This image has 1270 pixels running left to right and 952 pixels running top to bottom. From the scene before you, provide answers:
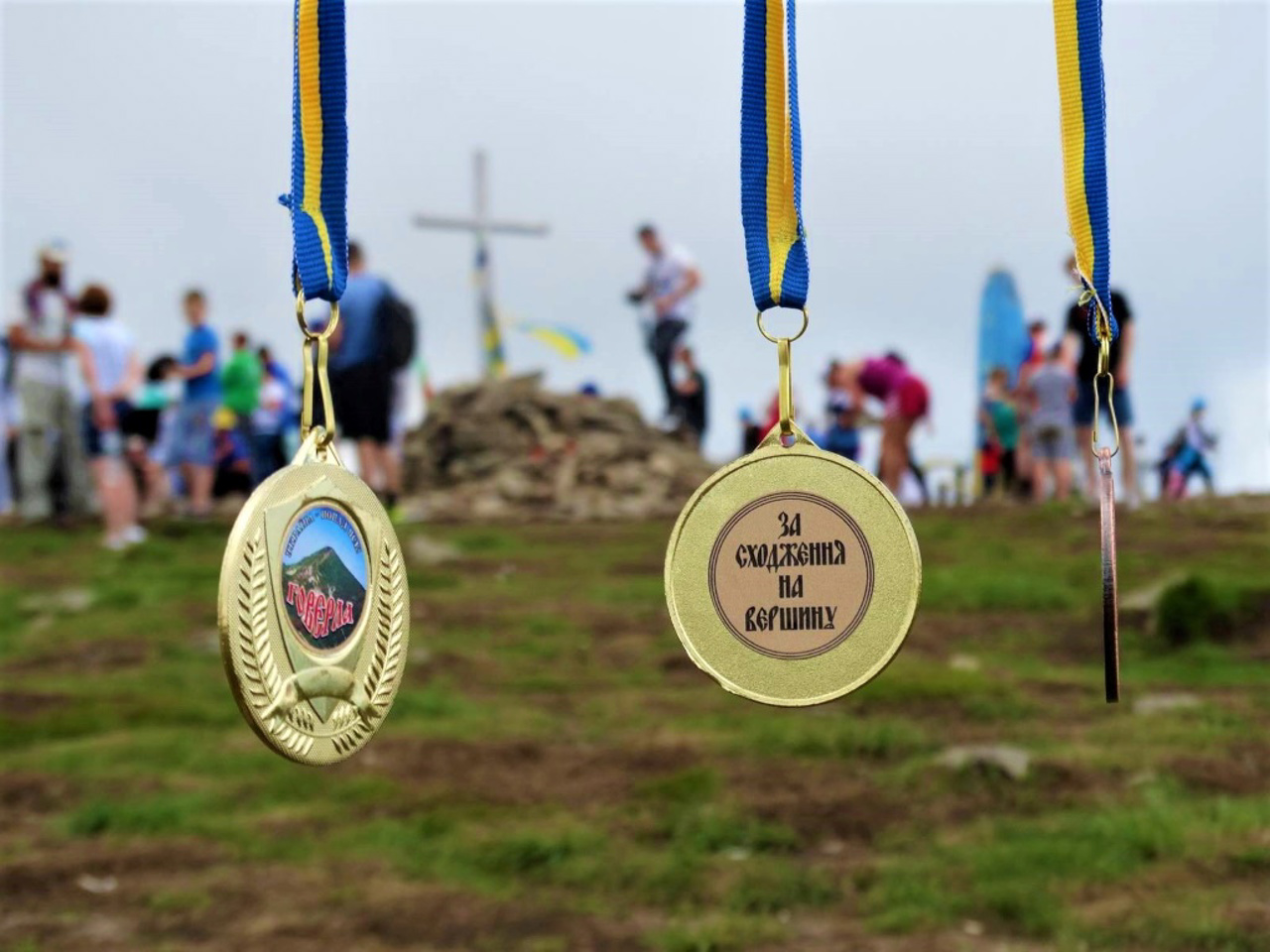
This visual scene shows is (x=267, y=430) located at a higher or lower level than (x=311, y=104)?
higher

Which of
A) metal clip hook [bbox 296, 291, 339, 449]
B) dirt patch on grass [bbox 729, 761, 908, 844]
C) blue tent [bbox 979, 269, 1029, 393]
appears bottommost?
dirt patch on grass [bbox 729, 761, 908, 844]

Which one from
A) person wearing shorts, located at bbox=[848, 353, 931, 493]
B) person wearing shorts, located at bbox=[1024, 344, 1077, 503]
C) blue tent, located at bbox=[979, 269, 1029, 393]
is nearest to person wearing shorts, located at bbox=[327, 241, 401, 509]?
person wearing shorts, located at bbox=[848, 353, 931, 493]

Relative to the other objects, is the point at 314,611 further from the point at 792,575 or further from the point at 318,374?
the point at 792,575

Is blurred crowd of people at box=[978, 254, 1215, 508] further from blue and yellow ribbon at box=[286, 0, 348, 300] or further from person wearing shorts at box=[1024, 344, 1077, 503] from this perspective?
blue and yellow ribbon at box=[286, 0, 348, 300]

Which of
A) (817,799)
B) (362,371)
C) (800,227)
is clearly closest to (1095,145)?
(800,227)

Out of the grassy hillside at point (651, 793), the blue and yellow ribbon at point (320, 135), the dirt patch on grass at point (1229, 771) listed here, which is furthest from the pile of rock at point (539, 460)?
the blue and yellow ribbon at point (320, 135)

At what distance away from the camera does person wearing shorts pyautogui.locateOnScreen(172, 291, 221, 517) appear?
15578mm

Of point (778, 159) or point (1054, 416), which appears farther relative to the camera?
point (1054, 416)

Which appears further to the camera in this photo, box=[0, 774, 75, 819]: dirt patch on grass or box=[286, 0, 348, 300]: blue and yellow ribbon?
box=[0, 774, 75, 819]: dirt patch on grass

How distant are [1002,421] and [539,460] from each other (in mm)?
5249

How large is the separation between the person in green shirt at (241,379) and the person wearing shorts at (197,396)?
47 centimetres

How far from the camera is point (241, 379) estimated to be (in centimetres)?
1697

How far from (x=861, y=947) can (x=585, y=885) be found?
53.3 inches

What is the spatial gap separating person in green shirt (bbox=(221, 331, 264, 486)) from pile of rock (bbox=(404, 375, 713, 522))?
2.64m
